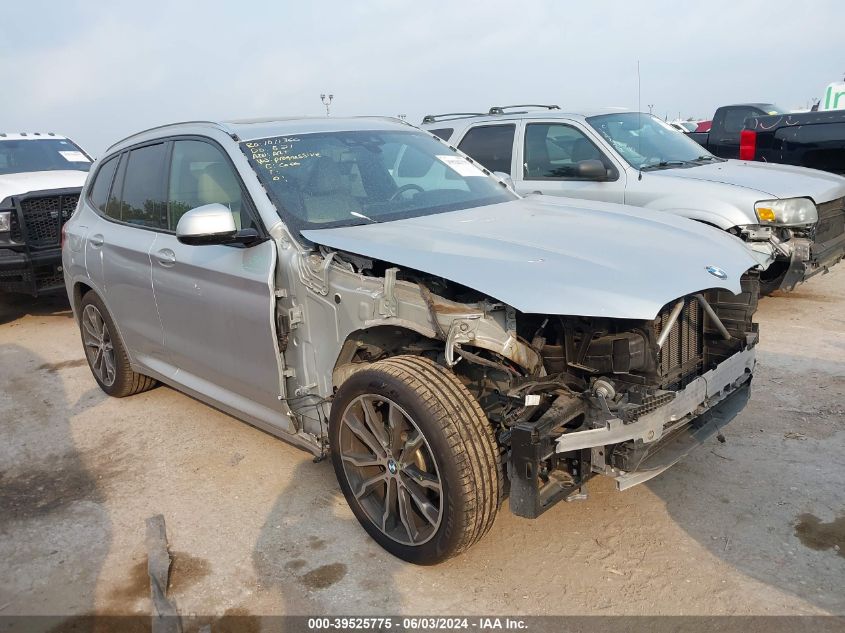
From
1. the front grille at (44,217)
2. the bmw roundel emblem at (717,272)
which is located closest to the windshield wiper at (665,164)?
the bmw roundel emblem at (717,272)

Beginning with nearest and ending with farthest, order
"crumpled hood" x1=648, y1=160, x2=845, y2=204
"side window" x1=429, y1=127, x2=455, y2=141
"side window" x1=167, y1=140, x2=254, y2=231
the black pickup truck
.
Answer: "side window" x1=167, y1=140, x2=254, y2=231, "crumpled hood" x1=648, y1=160, x2=845, y2=204, "side window" x1=429, y1=127, x2=455, y2=141, the black pickup truck

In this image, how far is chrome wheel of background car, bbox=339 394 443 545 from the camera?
305 centimetres

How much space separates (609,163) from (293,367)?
14.5ft

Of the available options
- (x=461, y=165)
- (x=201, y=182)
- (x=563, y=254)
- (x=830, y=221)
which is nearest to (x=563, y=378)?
(x=563, y=254)

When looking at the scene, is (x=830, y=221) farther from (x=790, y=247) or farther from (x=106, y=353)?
(x=106, y=353)

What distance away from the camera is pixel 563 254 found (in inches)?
119

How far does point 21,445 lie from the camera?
487 cm

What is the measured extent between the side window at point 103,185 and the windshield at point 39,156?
15.6 ft

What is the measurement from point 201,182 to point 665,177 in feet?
14.0

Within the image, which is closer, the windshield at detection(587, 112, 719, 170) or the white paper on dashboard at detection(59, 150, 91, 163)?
the windshield at detection(587, 112, 719, 170)

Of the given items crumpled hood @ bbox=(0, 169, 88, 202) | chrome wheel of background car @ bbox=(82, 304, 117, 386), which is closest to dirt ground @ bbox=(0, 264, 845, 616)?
chrome wheel of background car @ bbox=(82, 304, 117, 386)

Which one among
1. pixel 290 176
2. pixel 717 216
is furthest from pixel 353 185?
pixel 717 216

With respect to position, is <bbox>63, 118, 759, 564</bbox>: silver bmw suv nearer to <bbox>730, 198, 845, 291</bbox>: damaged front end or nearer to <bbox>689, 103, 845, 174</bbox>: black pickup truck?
<bbox>730, 198, 845, 291</bbox>: damaged front end

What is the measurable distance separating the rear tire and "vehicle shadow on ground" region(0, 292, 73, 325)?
3.56m
